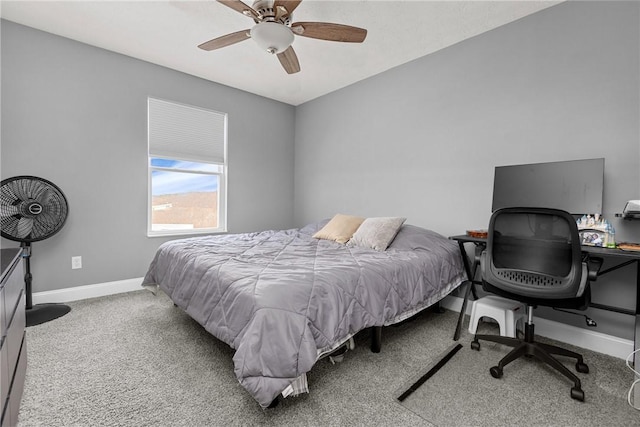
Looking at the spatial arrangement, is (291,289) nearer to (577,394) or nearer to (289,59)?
(577,394)

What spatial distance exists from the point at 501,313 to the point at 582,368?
0.51 m

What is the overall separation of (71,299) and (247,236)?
6.01 ft

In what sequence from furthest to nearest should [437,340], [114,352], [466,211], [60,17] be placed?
[466,211], [60,17], [437,340], [114,352]

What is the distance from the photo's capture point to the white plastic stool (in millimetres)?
2205

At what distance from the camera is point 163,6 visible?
2.38 m

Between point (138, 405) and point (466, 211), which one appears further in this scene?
point (466, 211)

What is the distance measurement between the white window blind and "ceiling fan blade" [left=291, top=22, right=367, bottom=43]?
7.10 ft

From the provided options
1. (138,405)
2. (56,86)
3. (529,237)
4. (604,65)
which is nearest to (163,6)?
(56,86)

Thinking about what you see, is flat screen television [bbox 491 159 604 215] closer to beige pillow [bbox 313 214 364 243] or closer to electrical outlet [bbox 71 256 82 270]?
beige pillow [bbox 313 214 364 243]

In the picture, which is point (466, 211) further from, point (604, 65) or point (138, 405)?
point (138, 405)

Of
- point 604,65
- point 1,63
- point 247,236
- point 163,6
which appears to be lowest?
point 247,236

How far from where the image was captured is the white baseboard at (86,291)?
9.42ft

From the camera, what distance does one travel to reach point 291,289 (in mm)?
1514

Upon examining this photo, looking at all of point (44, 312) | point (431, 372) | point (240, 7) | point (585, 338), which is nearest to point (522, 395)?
point (431, 372)
